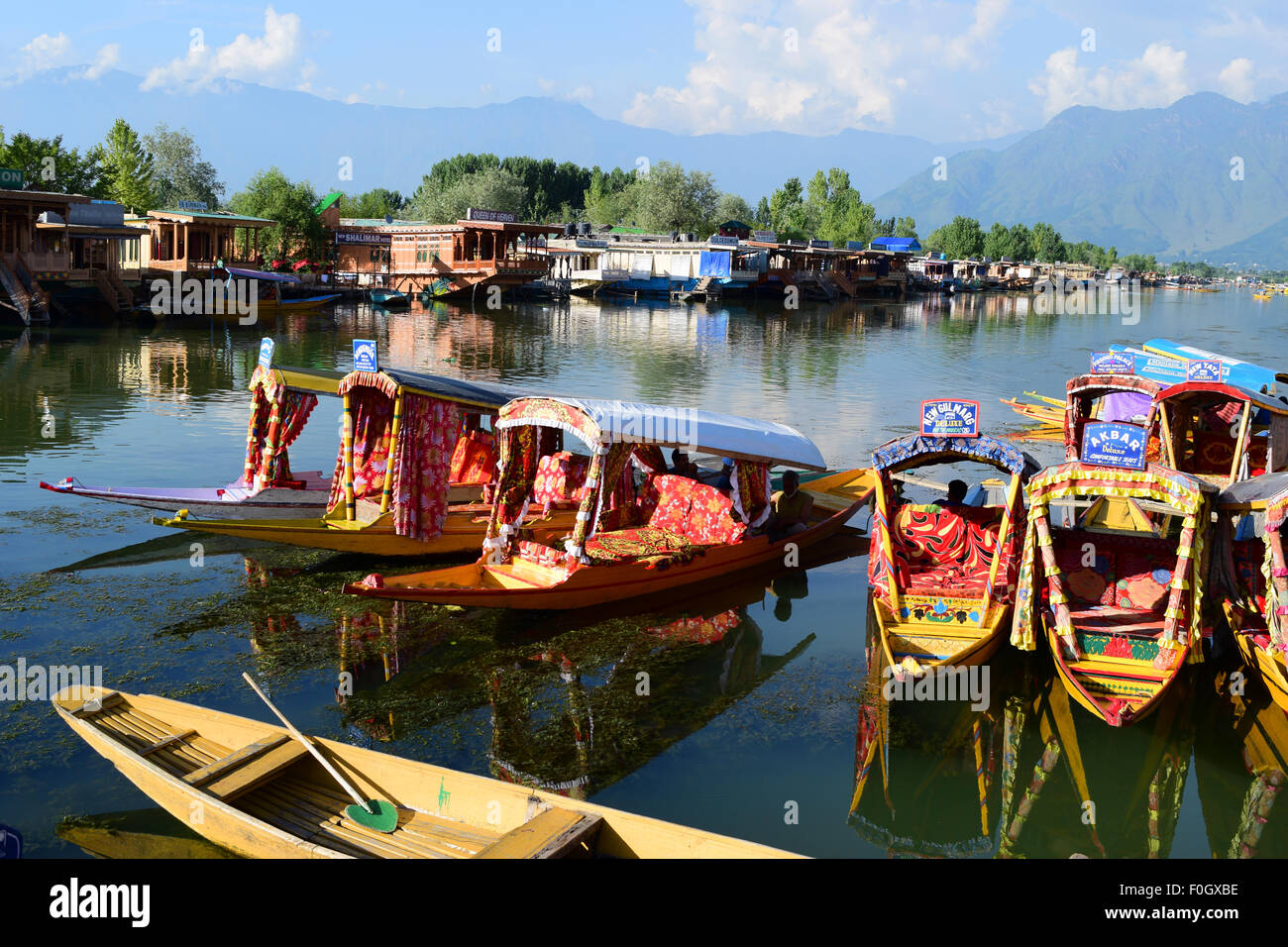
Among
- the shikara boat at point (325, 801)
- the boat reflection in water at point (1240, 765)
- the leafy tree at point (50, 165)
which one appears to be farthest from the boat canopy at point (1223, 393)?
the leafy tree at point (50, 165)

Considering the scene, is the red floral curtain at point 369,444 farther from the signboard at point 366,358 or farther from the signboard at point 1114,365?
the signboard at point 1114,365

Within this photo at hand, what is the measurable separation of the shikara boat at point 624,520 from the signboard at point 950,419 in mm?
2525

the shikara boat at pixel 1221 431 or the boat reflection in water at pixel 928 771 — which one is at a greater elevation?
the shikara boat at pixel 1221 431

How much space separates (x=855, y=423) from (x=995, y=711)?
16461 millimetres

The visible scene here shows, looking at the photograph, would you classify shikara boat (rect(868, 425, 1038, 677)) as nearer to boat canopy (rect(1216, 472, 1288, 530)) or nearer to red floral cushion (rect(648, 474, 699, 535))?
boat canopy (rect(1216, 472, 1288, 530))

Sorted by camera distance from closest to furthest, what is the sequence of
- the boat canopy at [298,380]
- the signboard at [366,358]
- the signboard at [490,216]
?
the signboard at [366,358] → the boat canopy at [298,380] → the signboard at [490,216]

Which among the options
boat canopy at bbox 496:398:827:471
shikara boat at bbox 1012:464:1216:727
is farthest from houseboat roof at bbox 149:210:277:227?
shikara boat at bbox 1012:464:1216:727

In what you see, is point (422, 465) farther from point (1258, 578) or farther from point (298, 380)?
point (1258, 578)

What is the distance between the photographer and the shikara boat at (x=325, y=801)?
7.27 meters

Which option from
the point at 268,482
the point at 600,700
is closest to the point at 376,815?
the point at 600,700

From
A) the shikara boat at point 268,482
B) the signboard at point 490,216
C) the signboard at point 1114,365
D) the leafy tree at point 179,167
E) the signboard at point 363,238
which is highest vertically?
the leafy tree at point 179,167

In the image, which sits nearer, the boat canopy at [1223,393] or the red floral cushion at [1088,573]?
the red floral cushion at [1088,573]

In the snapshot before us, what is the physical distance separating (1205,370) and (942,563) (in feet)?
30.9

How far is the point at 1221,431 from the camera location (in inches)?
771
